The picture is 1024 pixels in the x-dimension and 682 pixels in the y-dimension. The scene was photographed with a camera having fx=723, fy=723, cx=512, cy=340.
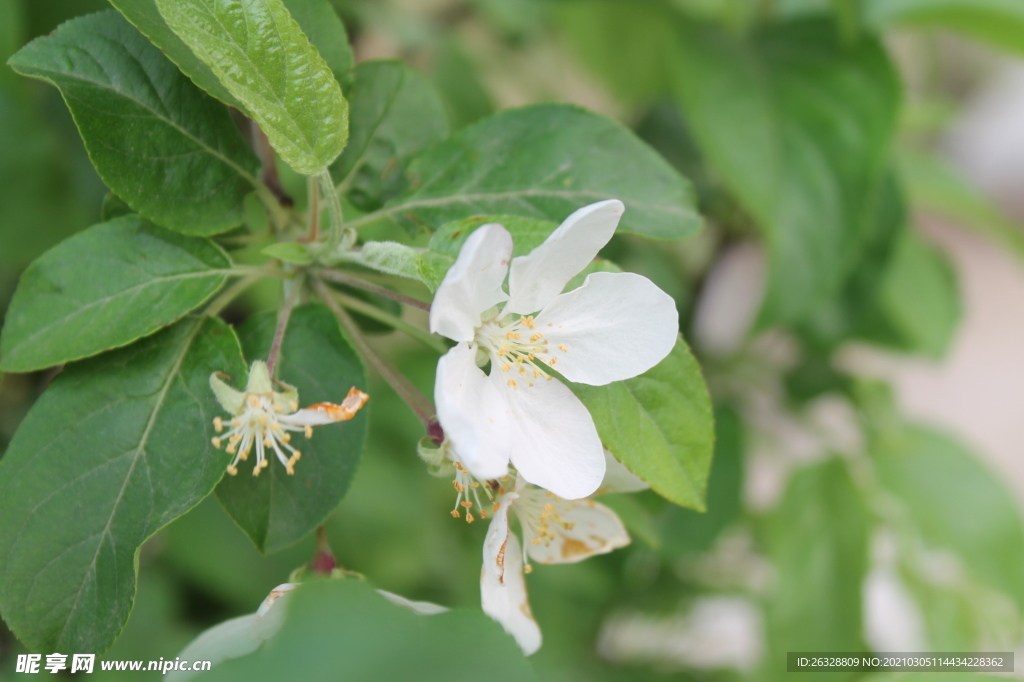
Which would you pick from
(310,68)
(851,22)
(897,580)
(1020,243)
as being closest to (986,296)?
(1020,243)

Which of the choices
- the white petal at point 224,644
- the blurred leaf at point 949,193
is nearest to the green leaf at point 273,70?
the white petal at point 224,644

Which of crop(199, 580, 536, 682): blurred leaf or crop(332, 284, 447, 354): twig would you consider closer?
crop(199, 580, 536, 682): blurred leaf

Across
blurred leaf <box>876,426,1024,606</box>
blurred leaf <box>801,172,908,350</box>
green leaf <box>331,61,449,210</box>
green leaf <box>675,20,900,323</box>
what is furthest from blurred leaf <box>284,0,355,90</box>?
blurred leaf <box>876,426,1024,606</box>

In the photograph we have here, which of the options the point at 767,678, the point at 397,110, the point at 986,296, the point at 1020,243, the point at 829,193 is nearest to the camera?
the point at 397,110

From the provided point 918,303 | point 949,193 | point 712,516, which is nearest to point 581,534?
point 712,516

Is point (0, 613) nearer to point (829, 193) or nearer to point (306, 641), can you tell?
point (306, 641)

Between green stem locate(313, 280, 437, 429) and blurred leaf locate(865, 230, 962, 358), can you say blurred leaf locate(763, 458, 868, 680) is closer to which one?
blurred leaf locate(865, 230, 962, 358)

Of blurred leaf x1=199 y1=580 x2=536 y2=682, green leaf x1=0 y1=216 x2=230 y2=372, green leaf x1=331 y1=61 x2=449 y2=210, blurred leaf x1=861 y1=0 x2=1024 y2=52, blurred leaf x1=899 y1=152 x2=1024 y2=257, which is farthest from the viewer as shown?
blurred leaf x1=899 y1=152 x2=1024 y2=257
